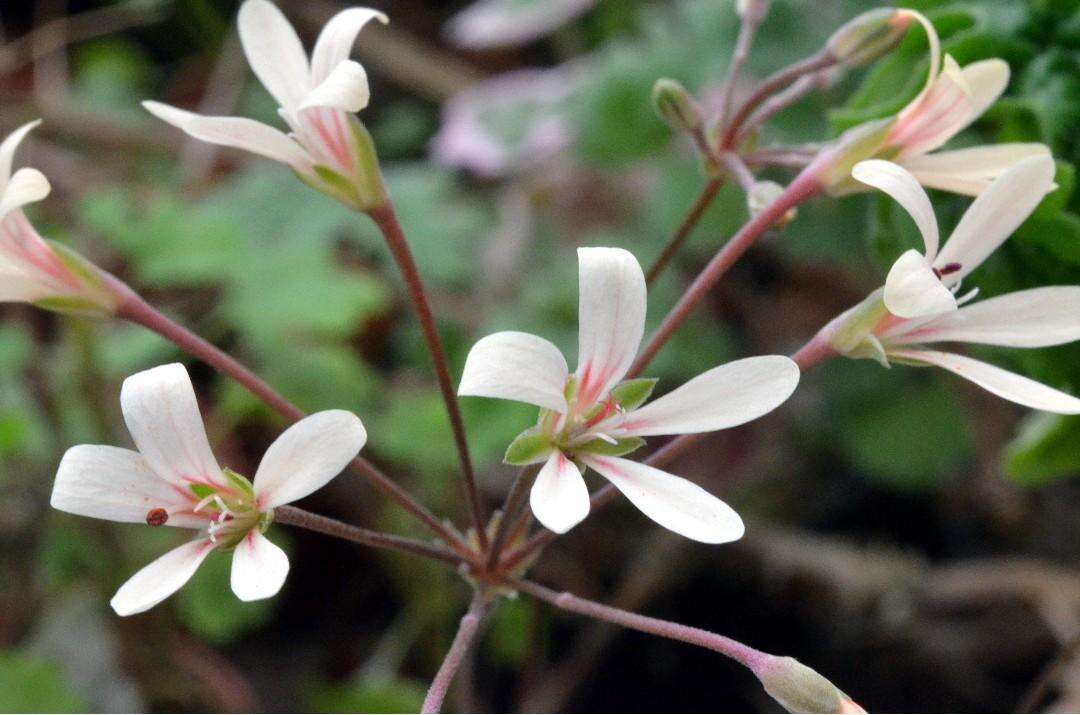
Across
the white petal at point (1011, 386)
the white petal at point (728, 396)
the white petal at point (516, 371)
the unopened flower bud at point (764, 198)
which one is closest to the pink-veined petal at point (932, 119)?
the unopened flower bud at point (764, 198)

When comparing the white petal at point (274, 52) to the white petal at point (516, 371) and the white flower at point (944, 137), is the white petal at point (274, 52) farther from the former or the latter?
the white flower at point (944, 137)

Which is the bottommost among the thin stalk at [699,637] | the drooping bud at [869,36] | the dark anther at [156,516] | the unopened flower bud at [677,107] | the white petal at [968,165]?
the dark anther at [156,516]

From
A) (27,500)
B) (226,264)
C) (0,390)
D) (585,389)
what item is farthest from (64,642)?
(585,389)

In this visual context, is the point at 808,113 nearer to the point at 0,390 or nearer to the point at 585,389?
the point at 585,389

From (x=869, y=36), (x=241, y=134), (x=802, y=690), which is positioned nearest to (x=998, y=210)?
(x=869, y=36)

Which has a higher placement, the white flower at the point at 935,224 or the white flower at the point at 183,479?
the white flower at the point at 935,224
